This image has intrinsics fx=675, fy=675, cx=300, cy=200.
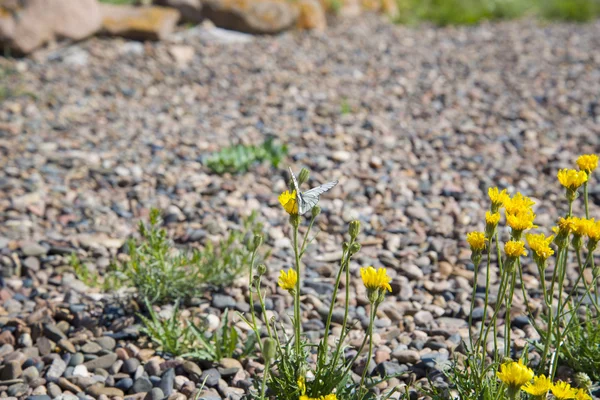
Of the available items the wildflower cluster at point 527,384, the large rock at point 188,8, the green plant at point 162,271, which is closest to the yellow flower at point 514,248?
the wildflower cluster at point 527,384

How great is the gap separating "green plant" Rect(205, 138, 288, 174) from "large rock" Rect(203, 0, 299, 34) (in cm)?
281

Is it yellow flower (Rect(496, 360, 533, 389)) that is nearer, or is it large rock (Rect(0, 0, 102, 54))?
yellow flower (Rect(496, 360, 533, 389))

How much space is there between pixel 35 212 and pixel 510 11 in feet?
21.8

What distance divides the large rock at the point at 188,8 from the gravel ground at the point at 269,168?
0.28m

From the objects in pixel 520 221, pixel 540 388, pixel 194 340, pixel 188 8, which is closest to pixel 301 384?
pixel 540 388

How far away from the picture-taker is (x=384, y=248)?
3250mm

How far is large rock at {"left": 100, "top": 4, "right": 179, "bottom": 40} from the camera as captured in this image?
6207 millimetres

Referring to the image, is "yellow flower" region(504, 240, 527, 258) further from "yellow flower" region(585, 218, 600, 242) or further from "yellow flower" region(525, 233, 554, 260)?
"yellow flower" region(585, 218, 600, 242)

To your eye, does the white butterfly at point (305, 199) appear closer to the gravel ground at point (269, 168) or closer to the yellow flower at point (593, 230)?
the yellow flower at point (593, 230)

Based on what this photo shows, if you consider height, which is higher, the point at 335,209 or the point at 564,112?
the point at 564,112

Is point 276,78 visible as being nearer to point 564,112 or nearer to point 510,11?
point 564,112

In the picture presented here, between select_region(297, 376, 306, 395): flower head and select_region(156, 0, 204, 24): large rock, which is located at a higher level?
select_region(156, 0, 204, 24): large rock

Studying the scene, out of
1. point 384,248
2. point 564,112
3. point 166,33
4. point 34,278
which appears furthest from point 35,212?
point 564,112

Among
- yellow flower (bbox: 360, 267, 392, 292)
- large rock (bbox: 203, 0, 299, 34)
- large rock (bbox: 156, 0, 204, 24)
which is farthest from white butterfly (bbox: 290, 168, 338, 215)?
large rock (bbox: 156, 0, 204, 24)
